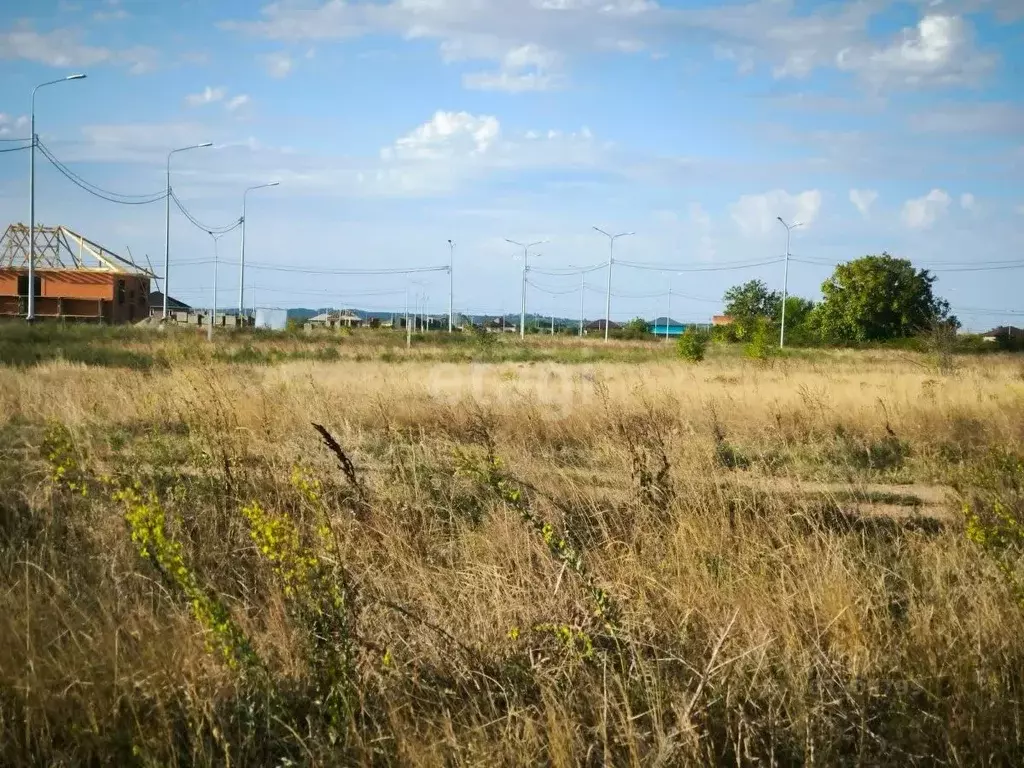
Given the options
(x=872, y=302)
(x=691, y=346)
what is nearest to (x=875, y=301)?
(x=872, y=302)

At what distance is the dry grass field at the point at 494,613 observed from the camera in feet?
14.1

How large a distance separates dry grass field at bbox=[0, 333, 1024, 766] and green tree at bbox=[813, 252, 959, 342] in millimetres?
77486

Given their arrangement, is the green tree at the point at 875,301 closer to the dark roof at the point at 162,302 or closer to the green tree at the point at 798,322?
the green tree at the point at 798,322

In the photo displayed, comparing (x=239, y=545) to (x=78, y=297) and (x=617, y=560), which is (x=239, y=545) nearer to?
(x=617, y=560)

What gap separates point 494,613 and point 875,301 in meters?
83.8

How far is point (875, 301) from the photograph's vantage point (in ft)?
272

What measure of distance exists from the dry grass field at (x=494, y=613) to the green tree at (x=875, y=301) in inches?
3051

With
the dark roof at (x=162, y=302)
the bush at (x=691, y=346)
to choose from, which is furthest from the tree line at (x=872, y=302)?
the dark roof at (x=162, y=302)

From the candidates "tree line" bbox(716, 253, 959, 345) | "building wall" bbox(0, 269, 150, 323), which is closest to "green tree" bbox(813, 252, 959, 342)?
"tree line" bbox(716, 253, 959, 345)

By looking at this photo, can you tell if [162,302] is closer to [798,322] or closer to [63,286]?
[63,286]

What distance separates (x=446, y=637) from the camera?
201 inches

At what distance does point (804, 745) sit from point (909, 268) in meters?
88.3

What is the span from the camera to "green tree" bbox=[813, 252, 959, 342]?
271 feet

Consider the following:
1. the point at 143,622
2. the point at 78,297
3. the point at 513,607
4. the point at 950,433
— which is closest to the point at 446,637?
the point at 513,607
